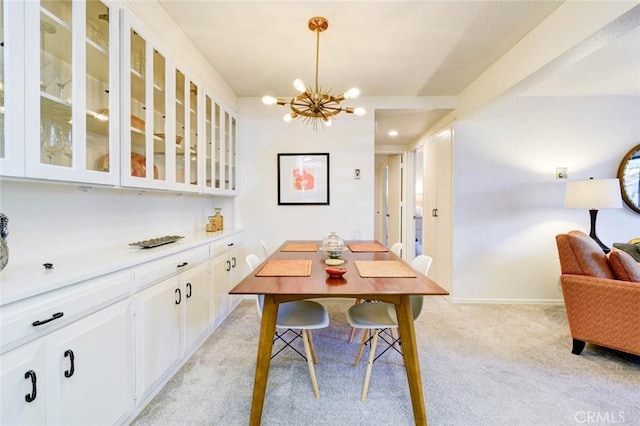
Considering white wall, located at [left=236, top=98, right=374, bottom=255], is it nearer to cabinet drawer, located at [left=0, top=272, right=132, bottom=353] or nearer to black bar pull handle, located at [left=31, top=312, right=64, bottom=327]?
cabinet drawer, located at [left=0, top=272, right=132, bottom=353]

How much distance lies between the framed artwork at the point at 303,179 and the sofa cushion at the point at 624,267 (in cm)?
260

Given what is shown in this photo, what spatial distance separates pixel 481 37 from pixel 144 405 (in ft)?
11.4

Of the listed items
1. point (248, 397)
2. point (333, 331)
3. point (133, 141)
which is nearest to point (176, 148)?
point (133, 141)

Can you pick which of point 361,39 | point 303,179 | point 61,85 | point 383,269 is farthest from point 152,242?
point 361,39

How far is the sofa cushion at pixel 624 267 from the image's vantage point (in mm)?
1998

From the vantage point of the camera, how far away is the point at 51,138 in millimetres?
1245

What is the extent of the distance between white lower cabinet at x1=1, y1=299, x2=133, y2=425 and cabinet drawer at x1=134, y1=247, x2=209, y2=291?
141 millimetres

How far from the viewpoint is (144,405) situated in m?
1.61

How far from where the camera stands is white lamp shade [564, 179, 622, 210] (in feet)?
9.00

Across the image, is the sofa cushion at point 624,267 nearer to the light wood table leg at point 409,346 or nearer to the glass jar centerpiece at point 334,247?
the light wood table leg at point 409,346

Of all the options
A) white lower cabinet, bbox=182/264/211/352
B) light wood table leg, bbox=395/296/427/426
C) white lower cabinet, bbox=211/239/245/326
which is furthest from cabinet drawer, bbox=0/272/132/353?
light wood table leg, bbox=395/296/427/426

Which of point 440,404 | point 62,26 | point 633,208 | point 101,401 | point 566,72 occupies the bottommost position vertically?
point 440,404

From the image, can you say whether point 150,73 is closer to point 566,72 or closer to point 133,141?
point 133,141

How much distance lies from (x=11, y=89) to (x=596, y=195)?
4.26m
